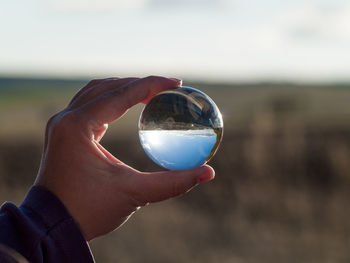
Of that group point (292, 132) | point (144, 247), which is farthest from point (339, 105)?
point (144, 247)

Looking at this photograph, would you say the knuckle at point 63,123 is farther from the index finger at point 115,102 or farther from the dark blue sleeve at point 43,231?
the dark blue sleeve at point 43,231

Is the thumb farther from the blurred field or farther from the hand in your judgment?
the blurred field

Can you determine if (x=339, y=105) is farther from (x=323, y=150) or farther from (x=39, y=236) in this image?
(x=39, y=236)

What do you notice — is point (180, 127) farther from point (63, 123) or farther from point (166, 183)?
point (63, 123)

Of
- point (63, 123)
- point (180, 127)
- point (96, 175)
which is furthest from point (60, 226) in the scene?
point (180, 127)

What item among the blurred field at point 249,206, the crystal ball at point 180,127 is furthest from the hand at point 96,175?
the blurred field at point 249,206

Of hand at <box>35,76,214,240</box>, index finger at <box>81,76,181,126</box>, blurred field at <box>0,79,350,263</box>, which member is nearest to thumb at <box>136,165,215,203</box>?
hand at <box>35,76,214,240</box>
